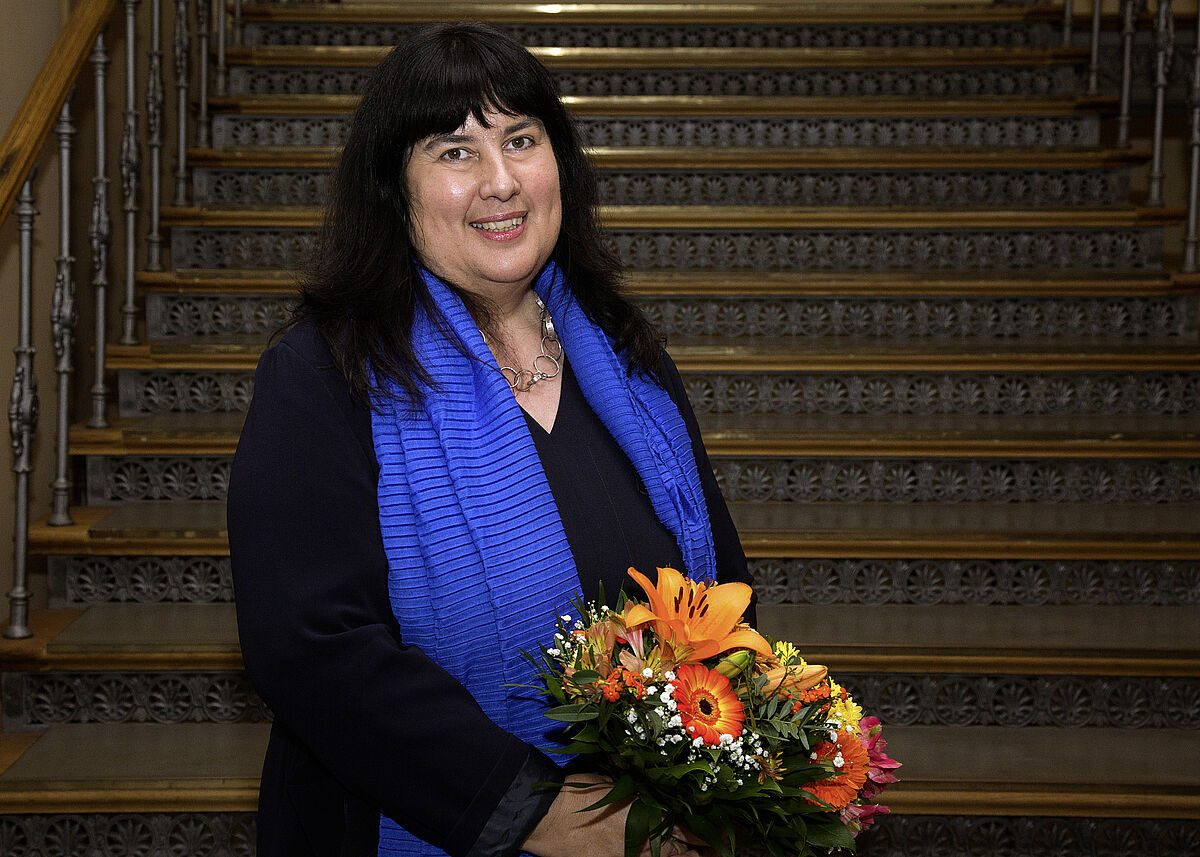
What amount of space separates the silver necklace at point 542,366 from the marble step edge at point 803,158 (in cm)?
227

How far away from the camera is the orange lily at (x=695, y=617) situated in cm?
115

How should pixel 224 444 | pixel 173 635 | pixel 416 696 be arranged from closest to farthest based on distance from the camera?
1. pixel 416 696
2. pixel 173 635
3. pixel 224 444

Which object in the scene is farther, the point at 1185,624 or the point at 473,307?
the point at 1185,624

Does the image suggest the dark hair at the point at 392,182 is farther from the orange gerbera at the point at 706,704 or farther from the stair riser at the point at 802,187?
the stair riser at the point at 802,187

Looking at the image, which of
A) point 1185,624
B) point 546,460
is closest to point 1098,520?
point 1185,624

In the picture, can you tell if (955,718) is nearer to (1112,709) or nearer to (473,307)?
(1112,709)

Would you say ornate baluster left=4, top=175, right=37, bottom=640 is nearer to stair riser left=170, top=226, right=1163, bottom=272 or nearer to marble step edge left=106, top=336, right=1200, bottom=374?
marble step edge left=106, top=336, right=1200, bottom=374

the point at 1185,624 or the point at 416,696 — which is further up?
the point at 416,696

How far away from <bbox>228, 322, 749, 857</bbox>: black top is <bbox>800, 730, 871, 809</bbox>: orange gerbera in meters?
0.29

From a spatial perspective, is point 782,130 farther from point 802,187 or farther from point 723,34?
point 723,34

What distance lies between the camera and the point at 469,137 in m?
1.37

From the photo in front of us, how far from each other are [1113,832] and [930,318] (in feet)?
5.33

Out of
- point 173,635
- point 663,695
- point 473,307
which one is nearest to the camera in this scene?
point 663,695

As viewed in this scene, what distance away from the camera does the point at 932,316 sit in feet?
11.5
